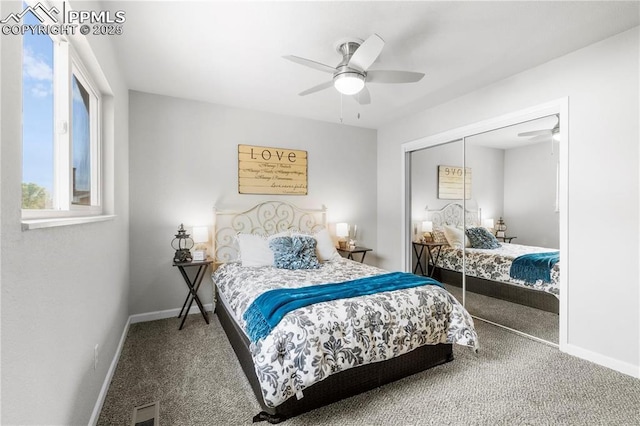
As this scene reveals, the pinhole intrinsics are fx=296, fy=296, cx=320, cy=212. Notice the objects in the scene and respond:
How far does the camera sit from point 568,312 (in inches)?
107

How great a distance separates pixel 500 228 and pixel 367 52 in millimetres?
2591

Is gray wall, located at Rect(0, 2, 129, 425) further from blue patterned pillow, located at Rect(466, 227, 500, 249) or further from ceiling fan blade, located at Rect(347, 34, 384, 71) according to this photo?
blue patterned pillow, located at Rect(466, 227, 500, 249)

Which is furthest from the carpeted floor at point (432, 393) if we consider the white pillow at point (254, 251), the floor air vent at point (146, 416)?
the white pillow at point (254, 251)

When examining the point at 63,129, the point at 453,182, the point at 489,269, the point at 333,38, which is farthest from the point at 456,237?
the point at 63,129

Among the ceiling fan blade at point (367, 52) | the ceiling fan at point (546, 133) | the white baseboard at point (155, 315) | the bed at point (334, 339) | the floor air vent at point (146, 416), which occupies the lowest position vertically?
the white baseboard at point (155, 315)

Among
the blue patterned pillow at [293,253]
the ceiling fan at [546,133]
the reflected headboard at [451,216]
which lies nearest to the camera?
the ceiling fan at [546,133]

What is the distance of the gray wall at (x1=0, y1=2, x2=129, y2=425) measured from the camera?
87 cm

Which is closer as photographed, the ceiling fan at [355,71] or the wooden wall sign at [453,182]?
the ceiling fan at [355,71]

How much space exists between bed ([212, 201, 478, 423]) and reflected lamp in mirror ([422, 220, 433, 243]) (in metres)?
1.53

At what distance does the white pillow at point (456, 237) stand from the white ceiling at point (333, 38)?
1708mm

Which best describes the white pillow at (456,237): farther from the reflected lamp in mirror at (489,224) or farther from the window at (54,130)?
the window at (54,130)

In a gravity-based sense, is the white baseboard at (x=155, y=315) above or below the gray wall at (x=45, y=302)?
below

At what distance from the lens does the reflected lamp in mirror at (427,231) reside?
4208 mm

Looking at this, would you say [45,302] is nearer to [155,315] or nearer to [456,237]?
[155,315]
